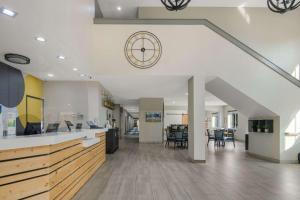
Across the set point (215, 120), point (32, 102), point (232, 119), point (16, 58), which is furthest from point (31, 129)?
point (215, 120)

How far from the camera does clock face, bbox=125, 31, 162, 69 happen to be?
762 centimetres

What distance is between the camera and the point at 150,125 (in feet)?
50.6

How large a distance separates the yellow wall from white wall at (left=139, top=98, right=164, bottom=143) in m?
7.26

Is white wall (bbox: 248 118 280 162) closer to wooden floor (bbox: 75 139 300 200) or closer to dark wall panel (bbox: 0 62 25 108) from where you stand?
wooden floor (bbox: 75 139 300 200)

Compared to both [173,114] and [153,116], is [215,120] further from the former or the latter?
[153,116]

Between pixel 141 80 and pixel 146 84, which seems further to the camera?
pixel 146 84

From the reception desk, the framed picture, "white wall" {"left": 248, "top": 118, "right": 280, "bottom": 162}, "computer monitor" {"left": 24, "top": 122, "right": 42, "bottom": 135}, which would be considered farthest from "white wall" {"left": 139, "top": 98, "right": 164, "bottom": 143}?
"computer monitor" {"left": 24, "top": 122, "right": 42, "bottom": 135}

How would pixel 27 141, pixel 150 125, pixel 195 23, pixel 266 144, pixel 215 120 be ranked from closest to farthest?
pixel 27 141
pixel 195 23
pixel 266 144
pixel 150 125
pixel 215 120

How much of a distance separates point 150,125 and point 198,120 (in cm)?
792

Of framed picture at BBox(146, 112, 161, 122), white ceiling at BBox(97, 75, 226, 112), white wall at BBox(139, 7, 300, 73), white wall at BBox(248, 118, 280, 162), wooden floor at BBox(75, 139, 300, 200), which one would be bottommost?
wooden floor at BBox(75, 139, 300, 200)

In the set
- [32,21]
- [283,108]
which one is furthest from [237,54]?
[32,21]

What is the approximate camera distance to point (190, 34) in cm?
762

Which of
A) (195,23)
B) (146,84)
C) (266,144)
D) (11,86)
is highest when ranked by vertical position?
(195,23)

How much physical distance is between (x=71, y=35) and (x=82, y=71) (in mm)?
2418
